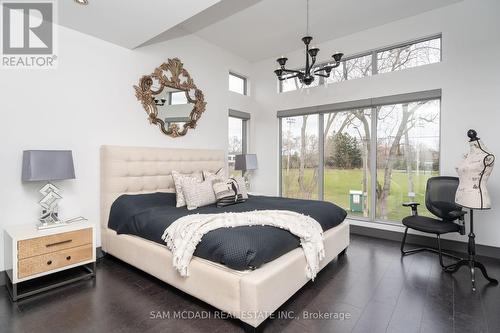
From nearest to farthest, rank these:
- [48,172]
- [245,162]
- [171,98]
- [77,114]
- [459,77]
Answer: [48,172], [77,114], [459,77], [171,98], [245,162]

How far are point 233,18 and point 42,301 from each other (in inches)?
160

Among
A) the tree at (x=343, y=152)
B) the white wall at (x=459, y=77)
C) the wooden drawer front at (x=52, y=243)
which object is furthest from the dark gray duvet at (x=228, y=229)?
the white wall at (x=459, y=77)

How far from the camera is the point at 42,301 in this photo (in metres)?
2.23

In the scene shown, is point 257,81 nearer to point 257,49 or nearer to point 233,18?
point 257,49

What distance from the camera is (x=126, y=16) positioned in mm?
2633

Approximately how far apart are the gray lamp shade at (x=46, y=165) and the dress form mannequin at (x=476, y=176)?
4.07 meters

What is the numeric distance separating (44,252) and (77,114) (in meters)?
1.54

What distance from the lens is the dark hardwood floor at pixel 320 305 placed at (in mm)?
1874

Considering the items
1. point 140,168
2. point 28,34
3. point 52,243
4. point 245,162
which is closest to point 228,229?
point 52,243

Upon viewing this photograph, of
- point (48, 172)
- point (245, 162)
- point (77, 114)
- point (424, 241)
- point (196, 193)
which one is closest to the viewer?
point (48, 172)

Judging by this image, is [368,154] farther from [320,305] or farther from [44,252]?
[44,252]

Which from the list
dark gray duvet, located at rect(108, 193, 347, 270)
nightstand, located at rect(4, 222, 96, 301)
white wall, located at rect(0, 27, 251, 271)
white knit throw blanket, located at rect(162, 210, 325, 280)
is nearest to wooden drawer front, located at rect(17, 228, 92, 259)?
nightstand, located at rect(4, 222, 96, 301)

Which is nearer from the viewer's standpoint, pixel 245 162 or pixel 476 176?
pixel 476 176

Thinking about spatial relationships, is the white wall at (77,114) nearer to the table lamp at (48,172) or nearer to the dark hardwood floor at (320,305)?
the table lamp at (48,172)
